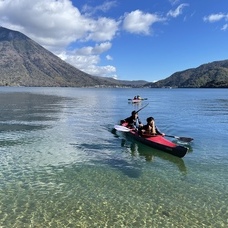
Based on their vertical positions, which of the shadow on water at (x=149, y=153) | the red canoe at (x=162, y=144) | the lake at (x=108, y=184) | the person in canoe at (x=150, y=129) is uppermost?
the person in canoe at (x=150, y=129)

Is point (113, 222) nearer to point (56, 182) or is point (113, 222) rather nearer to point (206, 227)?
point (206, 227)

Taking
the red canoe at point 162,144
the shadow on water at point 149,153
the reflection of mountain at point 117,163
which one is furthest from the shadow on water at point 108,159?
the red canoe at point 162,144

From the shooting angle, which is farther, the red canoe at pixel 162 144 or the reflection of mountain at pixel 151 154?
the red canoe at pixel 162 144

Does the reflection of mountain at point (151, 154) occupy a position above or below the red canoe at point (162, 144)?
below

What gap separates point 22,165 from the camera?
2025 cm

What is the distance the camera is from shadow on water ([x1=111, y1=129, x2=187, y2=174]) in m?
21.4

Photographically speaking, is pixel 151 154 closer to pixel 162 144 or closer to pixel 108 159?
pixel 162 144

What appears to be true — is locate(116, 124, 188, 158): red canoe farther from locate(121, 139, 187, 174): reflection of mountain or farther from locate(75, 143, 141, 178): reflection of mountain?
locate(75, 143, 141, 178): reflection of mountain

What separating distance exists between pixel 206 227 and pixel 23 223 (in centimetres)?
747

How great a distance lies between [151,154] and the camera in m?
24.0

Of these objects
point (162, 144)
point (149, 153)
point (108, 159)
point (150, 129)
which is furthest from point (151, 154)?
point (108, 159)

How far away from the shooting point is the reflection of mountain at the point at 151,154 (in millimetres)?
21413

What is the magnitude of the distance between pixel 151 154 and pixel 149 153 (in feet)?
1.11

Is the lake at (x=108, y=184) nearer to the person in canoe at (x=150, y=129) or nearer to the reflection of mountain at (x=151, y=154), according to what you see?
the reflection of mountain at (x=151, y=154)
